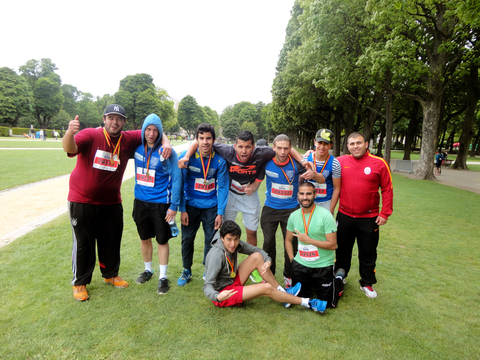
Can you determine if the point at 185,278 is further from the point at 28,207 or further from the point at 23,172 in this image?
the point at 23,172

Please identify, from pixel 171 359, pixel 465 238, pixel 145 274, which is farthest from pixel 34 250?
pixel 465 238

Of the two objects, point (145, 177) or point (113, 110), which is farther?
point (145, 177)

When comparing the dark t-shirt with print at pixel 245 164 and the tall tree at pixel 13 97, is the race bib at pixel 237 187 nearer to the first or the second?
the dark t-shirt with print at pixel 245 164

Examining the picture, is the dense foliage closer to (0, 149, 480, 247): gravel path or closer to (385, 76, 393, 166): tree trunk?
(385, 76, 393, 166): tree trunk

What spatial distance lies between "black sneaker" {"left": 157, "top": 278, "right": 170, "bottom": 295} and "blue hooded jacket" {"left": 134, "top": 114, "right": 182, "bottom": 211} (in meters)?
1.10

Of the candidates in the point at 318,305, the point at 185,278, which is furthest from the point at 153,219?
the point at 318,305

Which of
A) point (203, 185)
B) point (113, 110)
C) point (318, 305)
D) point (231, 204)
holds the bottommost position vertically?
point (318, 305)

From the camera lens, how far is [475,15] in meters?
7.50

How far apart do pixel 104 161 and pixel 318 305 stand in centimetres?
345

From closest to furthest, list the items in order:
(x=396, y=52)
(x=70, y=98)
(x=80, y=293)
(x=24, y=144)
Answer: (x=80, y=293) < (x=396, y=52) < (x=24, y=144) < (x=70, y=98)

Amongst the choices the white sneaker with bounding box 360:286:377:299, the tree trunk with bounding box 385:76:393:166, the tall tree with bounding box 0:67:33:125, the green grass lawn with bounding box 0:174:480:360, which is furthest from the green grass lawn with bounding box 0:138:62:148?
the tree trunk with bounding box 385:76:393:166

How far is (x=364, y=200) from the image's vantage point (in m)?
3.92

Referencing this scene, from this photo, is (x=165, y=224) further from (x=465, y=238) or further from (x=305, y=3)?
(x=305, y=3)

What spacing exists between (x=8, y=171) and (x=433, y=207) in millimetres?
18330
